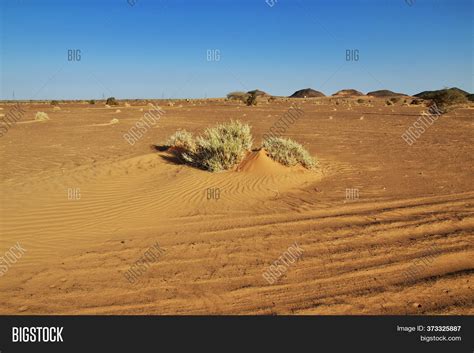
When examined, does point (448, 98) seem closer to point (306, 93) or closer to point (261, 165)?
point (261, 165)

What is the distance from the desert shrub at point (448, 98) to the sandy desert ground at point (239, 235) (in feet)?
86.9

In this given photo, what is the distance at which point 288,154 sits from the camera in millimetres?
9648

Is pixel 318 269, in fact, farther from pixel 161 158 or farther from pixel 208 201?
pixel 161 158

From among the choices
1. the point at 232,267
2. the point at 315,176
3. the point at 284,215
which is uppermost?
the point at 315,176

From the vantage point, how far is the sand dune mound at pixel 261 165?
911 centimetres

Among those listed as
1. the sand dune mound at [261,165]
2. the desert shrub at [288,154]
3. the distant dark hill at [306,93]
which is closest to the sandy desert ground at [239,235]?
the sand dune mound at [261,165]

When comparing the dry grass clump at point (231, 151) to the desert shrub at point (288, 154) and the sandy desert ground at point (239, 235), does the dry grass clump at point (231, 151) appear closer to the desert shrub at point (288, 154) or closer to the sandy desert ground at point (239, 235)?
the desert shrub at point (288, 154)

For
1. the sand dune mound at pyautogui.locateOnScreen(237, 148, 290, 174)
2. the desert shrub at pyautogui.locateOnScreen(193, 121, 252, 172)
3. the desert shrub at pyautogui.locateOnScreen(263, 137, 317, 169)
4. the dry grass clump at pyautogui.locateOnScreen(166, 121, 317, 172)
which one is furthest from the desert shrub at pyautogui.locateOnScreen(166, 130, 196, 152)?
the desert shrub at pyautogui.locateOnScreen(263, 137, 317, 169)

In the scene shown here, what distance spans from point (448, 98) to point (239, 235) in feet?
115

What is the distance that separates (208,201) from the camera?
24.5ft

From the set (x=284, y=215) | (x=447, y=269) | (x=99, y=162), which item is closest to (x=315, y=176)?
(x=284, y=215)

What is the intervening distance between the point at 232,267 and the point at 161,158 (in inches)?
257

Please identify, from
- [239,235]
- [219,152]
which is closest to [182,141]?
[219,152]

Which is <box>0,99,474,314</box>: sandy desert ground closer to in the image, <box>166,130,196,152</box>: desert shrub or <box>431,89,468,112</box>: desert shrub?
<box>166,130,196,152</box>: desert shrub
